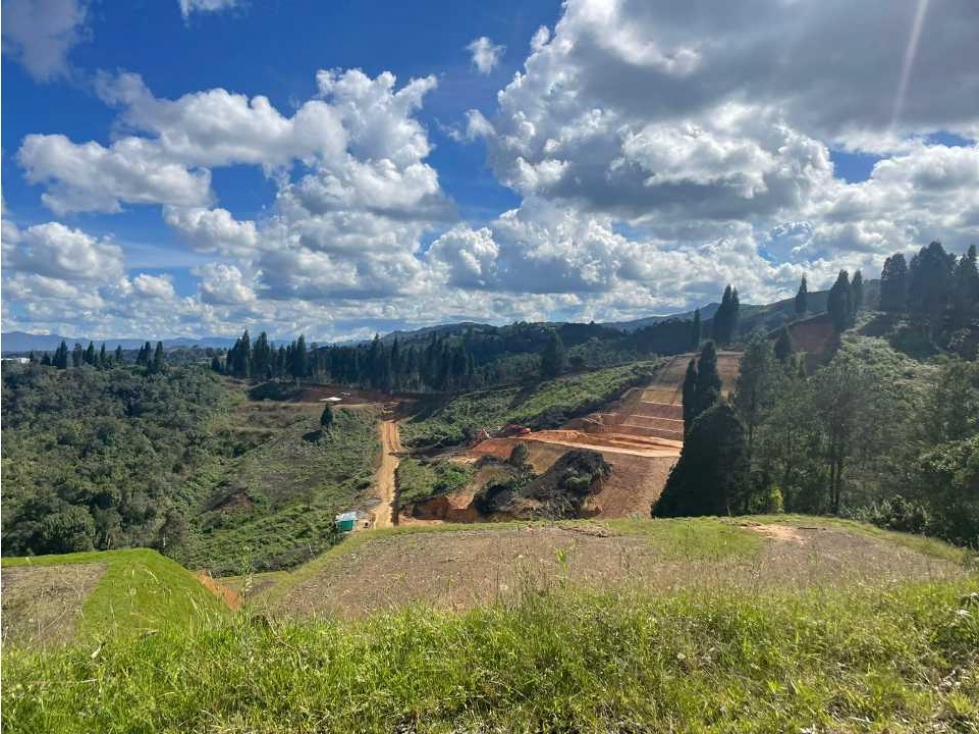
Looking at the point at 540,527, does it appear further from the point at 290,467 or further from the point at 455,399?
the point at 455,399

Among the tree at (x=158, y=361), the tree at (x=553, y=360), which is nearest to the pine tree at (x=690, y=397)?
the tree at (x=553, y=360)

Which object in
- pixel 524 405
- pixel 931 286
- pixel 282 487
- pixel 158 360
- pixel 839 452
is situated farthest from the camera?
pixel 158 360

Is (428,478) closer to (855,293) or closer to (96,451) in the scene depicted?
(96,451)

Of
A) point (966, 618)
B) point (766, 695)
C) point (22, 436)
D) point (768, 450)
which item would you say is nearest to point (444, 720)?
point (766, 695)

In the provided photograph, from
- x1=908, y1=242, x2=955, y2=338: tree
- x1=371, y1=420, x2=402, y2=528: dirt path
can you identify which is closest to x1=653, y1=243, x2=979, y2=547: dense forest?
x1=371, y1=420, x2=402, y2=528: dirt path

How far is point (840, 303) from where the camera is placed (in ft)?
227

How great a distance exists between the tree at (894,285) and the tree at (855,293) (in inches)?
99.2

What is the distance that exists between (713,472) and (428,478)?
78.0 feet

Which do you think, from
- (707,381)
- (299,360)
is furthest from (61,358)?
(707,381)

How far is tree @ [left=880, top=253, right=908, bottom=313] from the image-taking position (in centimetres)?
7012

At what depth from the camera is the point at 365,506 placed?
36.8 m

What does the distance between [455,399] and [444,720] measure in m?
72.8

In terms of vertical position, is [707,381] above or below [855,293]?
below

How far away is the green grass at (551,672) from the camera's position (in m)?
2.89
